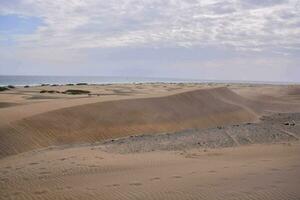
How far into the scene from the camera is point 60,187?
10.1 meters

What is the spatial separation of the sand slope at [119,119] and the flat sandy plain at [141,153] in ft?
0.19

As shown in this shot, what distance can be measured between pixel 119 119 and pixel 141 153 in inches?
321

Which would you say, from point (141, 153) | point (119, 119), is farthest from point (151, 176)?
point (119, 119)

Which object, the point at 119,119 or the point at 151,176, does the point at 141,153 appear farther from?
the point at 119,119

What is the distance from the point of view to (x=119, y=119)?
2367 centimetres

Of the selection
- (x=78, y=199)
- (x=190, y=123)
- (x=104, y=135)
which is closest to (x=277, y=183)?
(x=78, y=199)

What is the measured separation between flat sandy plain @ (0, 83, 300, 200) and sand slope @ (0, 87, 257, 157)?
0.06 meters

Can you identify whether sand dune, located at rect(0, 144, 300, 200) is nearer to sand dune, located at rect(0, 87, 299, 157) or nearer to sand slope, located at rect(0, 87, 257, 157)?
sand dune, located at rect(0, 87, 299, 157)

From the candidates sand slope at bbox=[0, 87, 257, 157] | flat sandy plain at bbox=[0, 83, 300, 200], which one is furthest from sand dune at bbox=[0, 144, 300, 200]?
sand slope at bbox=[0, 87, 257, 157]

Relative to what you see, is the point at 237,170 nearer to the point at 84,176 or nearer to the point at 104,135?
the point at 84,176

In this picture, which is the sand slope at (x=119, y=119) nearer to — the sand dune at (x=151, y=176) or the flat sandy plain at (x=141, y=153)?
the flat sandy plain at (x=141, y=153)

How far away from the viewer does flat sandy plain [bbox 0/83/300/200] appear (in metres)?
9.59

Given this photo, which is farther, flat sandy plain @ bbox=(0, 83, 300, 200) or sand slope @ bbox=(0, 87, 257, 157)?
sand slope @ bbox=(0, 87, 257, 157)

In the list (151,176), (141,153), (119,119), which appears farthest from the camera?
(119,119)
